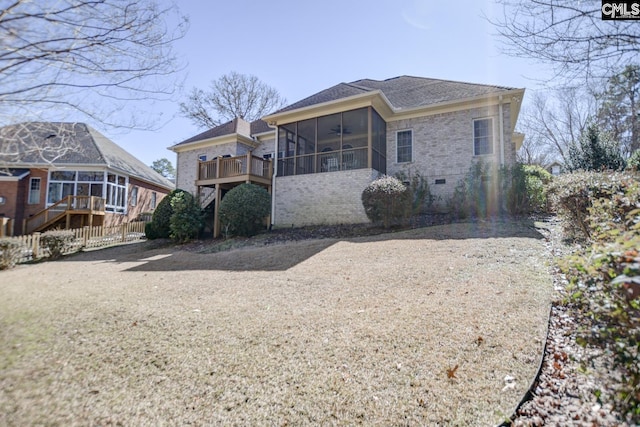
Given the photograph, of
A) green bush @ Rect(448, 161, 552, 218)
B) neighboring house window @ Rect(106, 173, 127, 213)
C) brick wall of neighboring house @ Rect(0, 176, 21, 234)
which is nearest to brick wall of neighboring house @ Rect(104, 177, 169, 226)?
neighboring house window @ Rect(106, 173, 127, 213)

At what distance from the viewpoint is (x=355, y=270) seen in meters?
6.02

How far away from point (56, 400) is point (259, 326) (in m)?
1.90

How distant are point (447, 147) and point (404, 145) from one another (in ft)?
6.10

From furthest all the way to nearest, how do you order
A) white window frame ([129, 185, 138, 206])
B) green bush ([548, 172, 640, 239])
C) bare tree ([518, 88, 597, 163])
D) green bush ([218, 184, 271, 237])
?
bare tree ([518, 88, 597, 163])
white window frame ([129, 185, 138, 206])
green bush ([218, 184, 271, 237])
green bush ([548, 172, 640, 239])

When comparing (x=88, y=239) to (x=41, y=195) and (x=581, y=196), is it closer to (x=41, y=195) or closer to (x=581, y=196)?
(x=41, y=195)

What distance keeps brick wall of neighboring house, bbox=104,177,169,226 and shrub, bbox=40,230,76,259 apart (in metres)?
7.41

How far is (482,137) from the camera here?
12.1m

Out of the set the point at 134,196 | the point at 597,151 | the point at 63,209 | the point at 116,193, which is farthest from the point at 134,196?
the point at 597,151

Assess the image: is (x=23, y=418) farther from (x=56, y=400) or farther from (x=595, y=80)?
(x=595, y=80)

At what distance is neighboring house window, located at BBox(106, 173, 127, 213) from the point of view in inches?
750

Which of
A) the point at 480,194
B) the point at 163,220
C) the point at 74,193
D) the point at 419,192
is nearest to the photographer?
the point at 480,194

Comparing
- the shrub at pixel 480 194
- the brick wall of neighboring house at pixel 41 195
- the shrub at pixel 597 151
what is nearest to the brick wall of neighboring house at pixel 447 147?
the shrub at pixel 480 194

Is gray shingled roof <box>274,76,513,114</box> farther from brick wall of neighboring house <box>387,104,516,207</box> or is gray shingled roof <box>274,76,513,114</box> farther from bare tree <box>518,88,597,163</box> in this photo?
bare tree <box>518,88,597,163</box>

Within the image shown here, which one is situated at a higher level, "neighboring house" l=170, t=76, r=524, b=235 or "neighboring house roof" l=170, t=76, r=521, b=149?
"neighboring house roof" l=170, t=76, r=521, b=149
